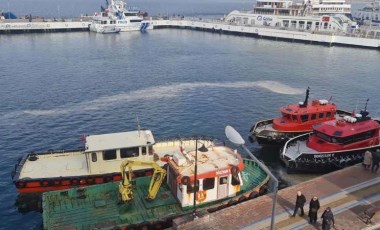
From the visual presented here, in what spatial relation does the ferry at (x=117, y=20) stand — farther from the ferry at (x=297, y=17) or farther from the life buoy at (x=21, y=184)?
the life buoy at (x=21, y=184)

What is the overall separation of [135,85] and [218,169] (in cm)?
4293

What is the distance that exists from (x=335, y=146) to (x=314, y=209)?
13.5m

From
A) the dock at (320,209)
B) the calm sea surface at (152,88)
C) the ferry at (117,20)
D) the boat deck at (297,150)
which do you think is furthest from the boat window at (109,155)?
the ferry at (117,20)

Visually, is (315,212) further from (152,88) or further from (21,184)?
(152,88)

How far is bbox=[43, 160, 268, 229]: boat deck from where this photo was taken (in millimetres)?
22453

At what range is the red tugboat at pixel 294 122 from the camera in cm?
3747

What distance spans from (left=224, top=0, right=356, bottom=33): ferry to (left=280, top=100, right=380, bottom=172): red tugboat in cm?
8964

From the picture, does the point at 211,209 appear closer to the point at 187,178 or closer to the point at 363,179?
the point at 187,178

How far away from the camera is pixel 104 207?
23.9m

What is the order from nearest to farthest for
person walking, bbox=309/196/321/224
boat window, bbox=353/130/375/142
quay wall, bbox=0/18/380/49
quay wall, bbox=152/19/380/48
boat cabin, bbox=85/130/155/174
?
person walking, bbox=309/196/321/224 → boat cabin, bbox=85/130/155/174 → boat window, bbox=353/130/375/142 → quay wall, bbox=152/19/380/48 → quay wall, bbox=0/18/380/49

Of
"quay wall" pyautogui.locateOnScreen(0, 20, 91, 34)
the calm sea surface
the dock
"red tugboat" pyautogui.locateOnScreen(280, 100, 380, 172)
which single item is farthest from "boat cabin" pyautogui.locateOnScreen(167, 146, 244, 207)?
"quay wall" pyautogui.locateOnScreen(0, 20, 91, 34)

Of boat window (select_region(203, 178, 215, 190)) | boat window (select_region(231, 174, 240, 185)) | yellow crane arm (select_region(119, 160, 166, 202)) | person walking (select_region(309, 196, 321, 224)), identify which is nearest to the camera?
person walking (select_region(309, 196, 321, 224))

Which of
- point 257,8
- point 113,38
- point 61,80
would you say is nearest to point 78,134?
point 61,80

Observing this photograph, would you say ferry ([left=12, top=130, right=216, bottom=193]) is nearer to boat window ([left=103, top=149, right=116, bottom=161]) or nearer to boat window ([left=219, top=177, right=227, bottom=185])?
boat window ([left=103, top=149, right=116, bottom=161])
